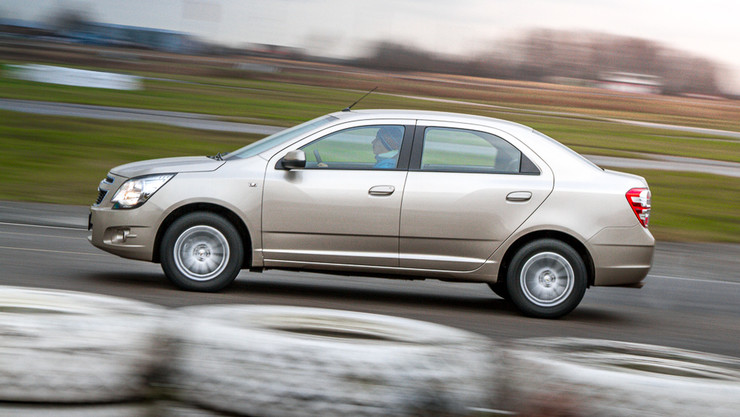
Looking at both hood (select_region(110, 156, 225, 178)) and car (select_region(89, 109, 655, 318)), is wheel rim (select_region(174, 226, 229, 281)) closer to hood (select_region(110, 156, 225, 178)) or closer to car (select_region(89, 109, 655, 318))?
car (select_region(89, 109, 655, 318))

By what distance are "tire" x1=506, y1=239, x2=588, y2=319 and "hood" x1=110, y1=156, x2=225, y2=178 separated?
2672 mm

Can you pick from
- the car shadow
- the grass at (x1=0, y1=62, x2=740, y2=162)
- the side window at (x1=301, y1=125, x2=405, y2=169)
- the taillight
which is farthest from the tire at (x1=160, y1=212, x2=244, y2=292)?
the grass at (x1=0, y1=62, x2=740, y2=162)

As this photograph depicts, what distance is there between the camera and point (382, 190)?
7.23 m

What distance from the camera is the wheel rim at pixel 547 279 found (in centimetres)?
738

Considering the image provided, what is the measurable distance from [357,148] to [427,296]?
5.84 ft

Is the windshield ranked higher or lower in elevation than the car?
higher

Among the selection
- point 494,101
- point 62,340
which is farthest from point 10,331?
point 494,101

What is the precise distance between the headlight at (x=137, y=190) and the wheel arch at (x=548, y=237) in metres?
2.89

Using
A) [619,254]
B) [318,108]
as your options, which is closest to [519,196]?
[619,254]

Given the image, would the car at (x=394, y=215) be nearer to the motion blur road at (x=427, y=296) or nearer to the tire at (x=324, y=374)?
the motion blur road at (x=427, y=296)

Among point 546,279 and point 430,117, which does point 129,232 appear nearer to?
point 430,117

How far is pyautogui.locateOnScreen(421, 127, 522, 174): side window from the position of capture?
740cm

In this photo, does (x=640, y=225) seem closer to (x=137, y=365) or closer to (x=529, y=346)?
(x=529, y=346)

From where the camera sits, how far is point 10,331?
2.97 m
